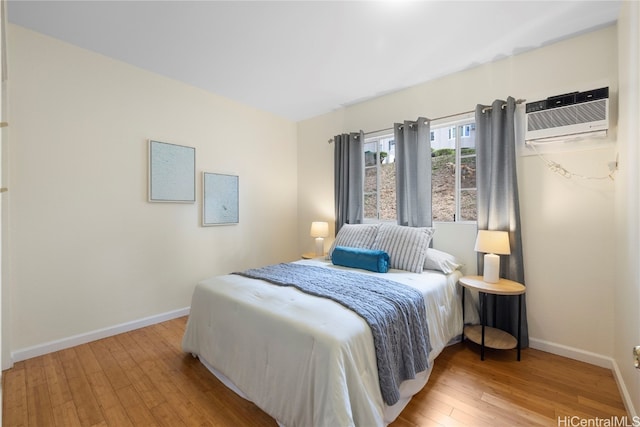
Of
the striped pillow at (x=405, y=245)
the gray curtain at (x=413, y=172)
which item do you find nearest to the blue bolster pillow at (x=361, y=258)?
the striped pillow at (x=405, y=245)

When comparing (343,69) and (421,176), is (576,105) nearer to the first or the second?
(421,176)

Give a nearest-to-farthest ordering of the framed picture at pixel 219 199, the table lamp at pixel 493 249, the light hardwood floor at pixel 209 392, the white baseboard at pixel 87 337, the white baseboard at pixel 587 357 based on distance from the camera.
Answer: the light hardwood floor at pixel 209 392 < the white baseboard at pixel 587 357 < the white baseboard at pixel 87 337 < the table lamp at pixel 493 249 < the framed picture at pixel 219 199

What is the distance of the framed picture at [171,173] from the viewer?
3.03m

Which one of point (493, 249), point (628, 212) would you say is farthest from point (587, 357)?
point (628, 212)

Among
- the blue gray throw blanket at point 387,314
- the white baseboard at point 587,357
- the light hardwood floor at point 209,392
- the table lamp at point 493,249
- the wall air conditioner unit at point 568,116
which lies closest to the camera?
the blue gray throw blanket at point 387,314

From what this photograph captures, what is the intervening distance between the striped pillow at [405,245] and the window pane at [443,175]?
0.39 metres

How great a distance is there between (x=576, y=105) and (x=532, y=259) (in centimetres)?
133

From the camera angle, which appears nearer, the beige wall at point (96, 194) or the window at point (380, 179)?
the beige wall at point (96, 194)

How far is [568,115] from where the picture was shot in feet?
7.68

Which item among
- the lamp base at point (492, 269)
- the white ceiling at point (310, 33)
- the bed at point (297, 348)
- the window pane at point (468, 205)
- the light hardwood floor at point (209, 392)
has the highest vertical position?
the white ceiling at point (310, 33)

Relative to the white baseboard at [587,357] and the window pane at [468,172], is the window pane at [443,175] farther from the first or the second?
the white baseboard at [587,357]

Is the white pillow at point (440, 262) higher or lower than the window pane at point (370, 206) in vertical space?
lower

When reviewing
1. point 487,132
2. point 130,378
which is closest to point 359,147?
point 487,132

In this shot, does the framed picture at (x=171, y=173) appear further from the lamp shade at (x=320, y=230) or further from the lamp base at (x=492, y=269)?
the lamp base at (x=492, y=269)
